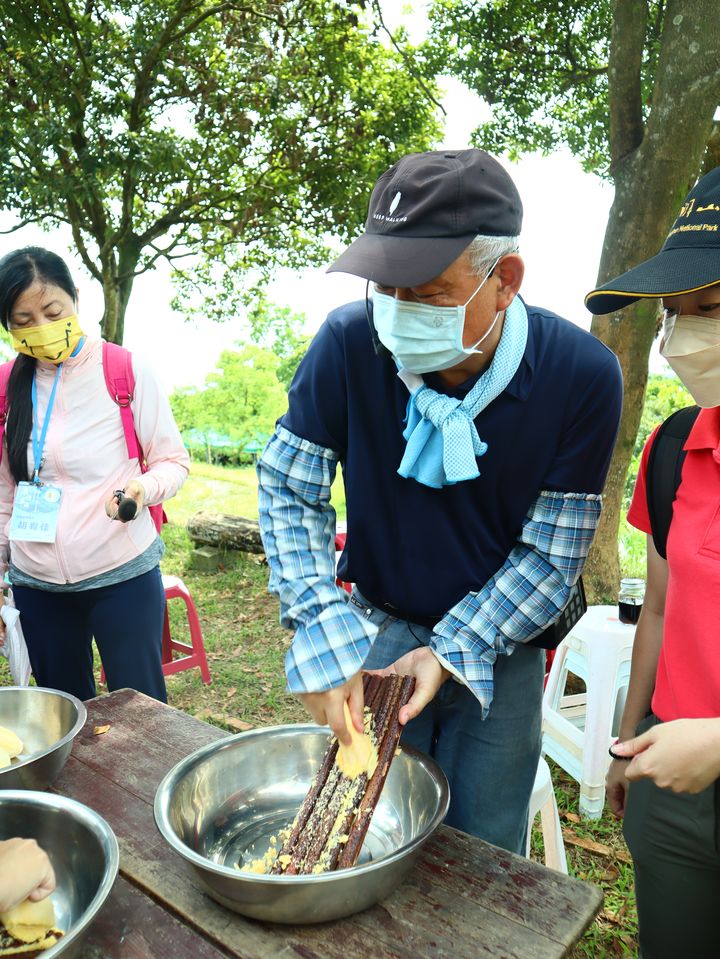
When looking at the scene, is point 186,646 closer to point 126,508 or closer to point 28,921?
point 126,508

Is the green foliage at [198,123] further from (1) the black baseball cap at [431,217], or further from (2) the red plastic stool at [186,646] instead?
(1) the black baseball cap at [431,217]

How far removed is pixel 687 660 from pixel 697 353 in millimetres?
619

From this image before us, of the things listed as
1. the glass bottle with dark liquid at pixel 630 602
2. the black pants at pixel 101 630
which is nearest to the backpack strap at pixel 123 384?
the black pants at pixel 101 630

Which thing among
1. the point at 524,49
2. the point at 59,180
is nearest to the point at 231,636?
the point at 59,180

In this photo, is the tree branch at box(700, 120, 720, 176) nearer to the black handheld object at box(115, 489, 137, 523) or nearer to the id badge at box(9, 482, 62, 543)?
the black handheld object at box(115, 489, 137, 523)

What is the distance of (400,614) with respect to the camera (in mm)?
1816

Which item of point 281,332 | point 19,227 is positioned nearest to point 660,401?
point 281,332

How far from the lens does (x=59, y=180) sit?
6.34 metres

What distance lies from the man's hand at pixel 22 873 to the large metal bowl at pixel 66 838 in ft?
0.28

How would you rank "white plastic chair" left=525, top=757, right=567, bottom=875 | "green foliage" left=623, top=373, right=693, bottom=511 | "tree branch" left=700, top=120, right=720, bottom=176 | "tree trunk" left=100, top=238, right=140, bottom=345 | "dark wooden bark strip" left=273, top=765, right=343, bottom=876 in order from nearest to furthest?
"dark wooden bark strip" left=273, top=765, right=343, bottom=876 < "white plastic chair" left=525, top=757, right=567, bottom=875 < "tree branch" left=700, top=120, right=720, bottom=176 < "tree trunk" left=100, top=238, right=140, bottom=345 < "green foliage" left=623, top=373, right=693, bottom=511

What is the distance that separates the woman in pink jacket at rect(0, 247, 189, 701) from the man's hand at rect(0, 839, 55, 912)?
143 centimetres

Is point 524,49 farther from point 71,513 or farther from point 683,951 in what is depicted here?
point 683,951

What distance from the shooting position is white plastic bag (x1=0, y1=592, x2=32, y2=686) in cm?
269

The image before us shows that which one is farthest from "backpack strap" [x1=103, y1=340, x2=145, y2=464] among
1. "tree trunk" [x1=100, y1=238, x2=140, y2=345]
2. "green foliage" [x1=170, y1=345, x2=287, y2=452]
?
"green foliage" [x1=170, y1=345, x2=287, y2=452]
